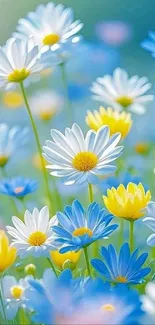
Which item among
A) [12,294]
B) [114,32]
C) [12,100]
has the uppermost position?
[114,32]

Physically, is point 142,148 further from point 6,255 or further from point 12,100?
point 6,255

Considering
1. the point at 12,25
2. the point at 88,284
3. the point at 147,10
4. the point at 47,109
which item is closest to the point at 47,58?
the point at 88,284

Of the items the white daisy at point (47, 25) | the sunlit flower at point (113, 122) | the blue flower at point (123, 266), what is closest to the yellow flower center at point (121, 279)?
the blue flower at point (123, 266)

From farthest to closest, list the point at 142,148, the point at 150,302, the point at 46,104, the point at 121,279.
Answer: the point at 46,104
the point at 142,148
the point at 121,279
the point at 150,302

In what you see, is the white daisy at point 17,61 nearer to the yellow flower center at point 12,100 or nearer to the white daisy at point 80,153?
the white daisy at point 80,153

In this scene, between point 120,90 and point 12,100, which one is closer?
point 120,90

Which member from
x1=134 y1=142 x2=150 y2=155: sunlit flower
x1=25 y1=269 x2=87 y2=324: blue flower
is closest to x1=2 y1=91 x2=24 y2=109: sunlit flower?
x1=134 y1=142 x2=150 y2=155: sunlit flower

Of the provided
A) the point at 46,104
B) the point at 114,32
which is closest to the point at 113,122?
the point at 46,104
